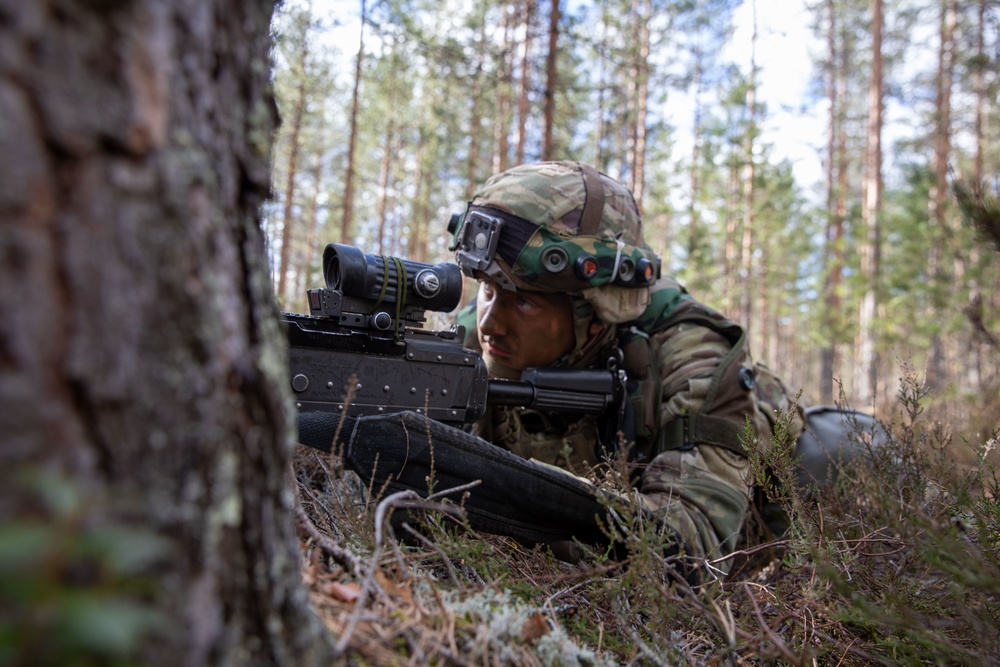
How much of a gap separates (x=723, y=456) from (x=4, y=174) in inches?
121

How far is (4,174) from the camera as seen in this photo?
63 centimetres

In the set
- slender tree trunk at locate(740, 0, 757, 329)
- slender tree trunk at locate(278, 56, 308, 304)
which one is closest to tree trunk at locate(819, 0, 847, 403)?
slender tree trunk at locate(740, 0, 757, 329)

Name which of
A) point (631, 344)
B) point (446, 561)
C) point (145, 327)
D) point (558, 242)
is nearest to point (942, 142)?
point (631, 344)

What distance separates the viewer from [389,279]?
2676mm

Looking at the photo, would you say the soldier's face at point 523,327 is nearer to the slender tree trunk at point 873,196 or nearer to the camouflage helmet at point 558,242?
the camouflage helmet at point 558,242

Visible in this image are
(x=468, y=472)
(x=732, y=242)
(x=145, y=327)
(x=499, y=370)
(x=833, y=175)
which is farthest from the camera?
(x=833, y=175)

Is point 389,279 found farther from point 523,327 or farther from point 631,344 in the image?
point 631,344

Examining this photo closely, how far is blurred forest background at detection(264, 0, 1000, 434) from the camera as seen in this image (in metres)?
13.7

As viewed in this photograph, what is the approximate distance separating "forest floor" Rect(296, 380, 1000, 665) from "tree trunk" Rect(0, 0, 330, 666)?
367mm

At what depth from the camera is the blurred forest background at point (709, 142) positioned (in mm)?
13695

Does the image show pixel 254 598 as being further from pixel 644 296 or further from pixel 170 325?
pixel 644 296

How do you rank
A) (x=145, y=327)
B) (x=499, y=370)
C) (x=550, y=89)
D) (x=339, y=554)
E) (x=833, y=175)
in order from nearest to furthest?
1. (x=145, y=327)
2. (x=339, y=554)
3. (x=499, y=370)
4. (x=550, y=89)
5. (x=833, y=175)

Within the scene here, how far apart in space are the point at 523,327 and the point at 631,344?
61 centimetres

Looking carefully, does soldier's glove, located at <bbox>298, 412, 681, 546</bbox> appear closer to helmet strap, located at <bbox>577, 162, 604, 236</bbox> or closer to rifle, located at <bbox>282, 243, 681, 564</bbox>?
rifle, located at <bbox>282, 243, 681, 564</bbox>
